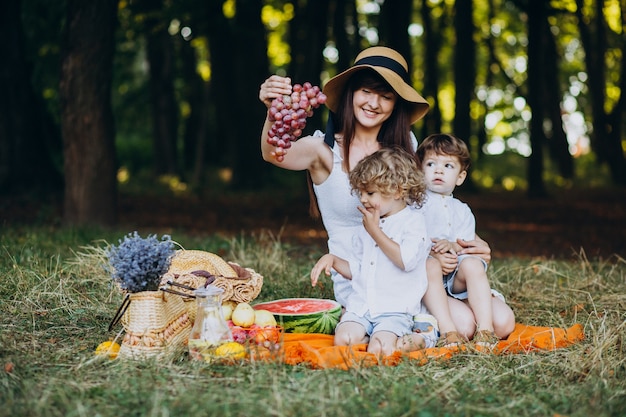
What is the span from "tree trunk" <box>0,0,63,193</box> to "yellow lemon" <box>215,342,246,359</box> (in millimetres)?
8736

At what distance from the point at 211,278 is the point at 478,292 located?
65.3 inches

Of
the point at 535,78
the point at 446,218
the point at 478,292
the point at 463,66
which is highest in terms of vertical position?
the point at 463,66

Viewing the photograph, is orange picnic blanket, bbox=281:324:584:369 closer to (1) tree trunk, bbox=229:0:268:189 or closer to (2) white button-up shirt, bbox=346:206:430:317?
(2) white button-up shirt, bbox=346:206:430:317

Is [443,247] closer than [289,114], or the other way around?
[289,114]

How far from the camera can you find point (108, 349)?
402cm

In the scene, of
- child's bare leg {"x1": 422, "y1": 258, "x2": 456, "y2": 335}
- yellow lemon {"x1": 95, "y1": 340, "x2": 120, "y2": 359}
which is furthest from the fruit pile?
child's bare leg {"x1": 422, "y1": 258, "x2": 456, "y2": 335}

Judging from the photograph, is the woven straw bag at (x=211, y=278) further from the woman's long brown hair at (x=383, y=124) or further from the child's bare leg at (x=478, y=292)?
the child's bare leg at (x=478, y=292)

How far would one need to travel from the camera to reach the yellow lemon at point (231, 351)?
384 centimetres

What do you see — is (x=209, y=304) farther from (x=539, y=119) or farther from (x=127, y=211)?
(x=539, y=119)

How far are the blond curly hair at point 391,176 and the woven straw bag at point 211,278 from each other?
93 centimetres

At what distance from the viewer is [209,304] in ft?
13.0

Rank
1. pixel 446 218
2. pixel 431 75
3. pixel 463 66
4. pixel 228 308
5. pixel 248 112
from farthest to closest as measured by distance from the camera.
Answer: pixel 431 75
pixel 463 66
pixel 248 112
pixel 446 218
pixel 228 308

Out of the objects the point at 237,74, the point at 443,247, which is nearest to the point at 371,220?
the point at 443,247

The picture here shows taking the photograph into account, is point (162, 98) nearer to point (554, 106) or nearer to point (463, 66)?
point (463, 66)
